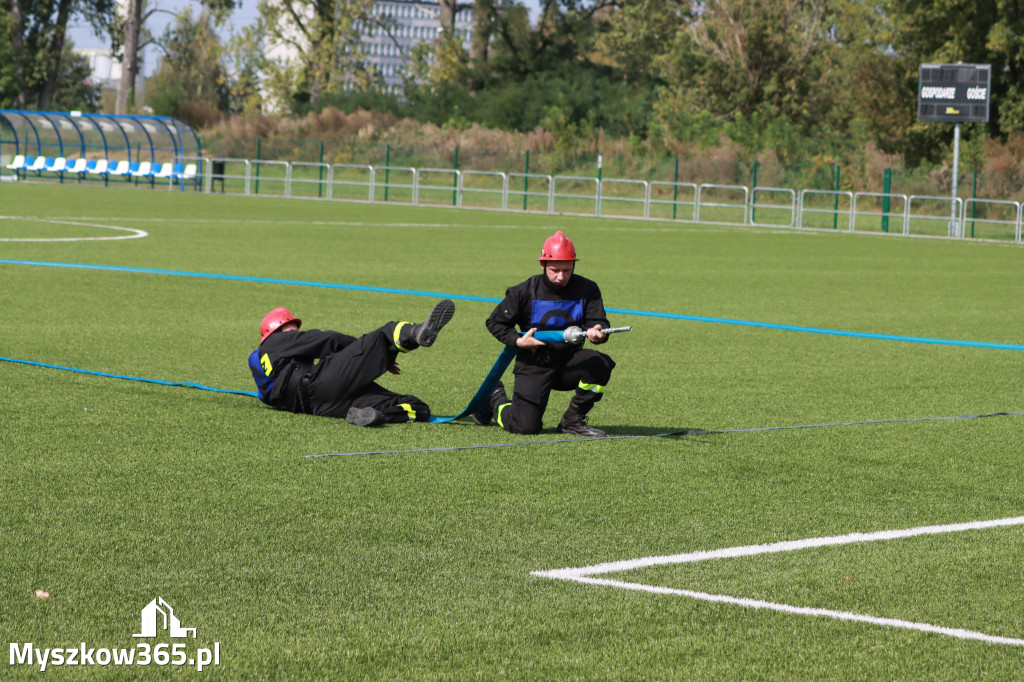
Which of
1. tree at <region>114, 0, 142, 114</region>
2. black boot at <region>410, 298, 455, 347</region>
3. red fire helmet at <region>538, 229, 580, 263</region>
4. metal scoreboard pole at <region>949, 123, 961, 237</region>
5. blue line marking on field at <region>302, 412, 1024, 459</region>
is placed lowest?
blue line marking on field at <region>302, 412, 1024, 459</region>

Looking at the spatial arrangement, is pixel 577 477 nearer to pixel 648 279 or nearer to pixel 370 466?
pixel 370 466

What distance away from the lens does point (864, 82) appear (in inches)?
1833

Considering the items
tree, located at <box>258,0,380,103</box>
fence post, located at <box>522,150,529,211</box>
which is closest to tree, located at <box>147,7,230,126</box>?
tree, located at <box>258,0,380,103</box>

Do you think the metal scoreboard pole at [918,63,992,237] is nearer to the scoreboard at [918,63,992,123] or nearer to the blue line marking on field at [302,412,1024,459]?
the scoreboard at [918,63,992,123]

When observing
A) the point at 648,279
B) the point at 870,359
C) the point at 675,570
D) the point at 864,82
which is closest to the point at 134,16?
the point at 864,82

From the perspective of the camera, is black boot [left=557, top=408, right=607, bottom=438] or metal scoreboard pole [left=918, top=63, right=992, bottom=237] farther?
metal scoreboard pole [left=918, top=63, right=992, bottom=237]

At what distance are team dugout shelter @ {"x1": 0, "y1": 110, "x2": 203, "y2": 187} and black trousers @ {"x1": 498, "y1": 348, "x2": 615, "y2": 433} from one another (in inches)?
1687

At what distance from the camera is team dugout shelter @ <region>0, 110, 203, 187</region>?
49.3 m

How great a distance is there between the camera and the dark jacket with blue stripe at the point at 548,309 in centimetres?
763

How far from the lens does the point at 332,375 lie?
786 cm

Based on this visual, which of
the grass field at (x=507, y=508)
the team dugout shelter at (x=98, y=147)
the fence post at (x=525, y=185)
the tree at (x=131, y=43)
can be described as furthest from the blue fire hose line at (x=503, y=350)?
the tree at (x=131, y=43)

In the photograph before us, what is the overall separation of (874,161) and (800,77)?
13.1 metres

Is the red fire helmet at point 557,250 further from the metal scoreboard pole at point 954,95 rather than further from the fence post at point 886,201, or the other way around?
the fence post at point 886,201

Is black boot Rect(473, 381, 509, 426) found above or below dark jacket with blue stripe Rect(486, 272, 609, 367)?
below
